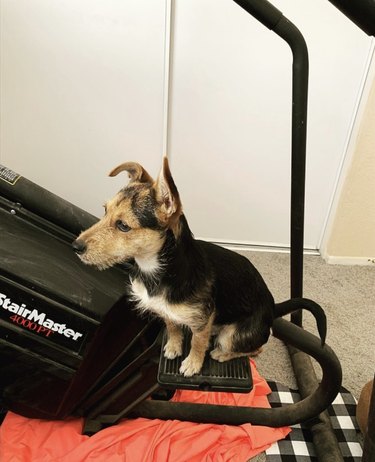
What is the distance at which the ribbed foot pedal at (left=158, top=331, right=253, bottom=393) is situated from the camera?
100 cm

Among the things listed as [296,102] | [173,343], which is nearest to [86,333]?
[173,343]

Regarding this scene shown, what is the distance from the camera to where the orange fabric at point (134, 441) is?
127cm

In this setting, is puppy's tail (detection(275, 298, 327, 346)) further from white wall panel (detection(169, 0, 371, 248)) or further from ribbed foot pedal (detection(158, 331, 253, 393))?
white wall panel (detection(169, 0, 371, 248))

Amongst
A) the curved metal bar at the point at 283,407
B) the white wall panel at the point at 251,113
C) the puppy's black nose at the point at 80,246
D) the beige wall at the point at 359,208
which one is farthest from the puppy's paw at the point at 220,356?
the beige wall at the point at 359,208

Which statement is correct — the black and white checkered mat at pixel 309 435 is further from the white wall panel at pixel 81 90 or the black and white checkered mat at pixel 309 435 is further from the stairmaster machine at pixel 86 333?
the white wall panel at pixel 81 90

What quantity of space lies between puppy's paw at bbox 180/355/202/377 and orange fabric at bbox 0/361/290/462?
1.44 feet

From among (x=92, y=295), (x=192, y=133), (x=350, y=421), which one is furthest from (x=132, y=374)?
(x=192, y=133)

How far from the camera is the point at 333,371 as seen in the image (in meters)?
1.08

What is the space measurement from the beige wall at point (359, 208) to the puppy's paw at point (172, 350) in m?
1.42

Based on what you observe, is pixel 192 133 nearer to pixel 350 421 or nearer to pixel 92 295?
pixel 92 295

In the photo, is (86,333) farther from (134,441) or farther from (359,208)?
(359,208)

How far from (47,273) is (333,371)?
795mm

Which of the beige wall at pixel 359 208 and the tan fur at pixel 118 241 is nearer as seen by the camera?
the tan fur at pixel 118 241

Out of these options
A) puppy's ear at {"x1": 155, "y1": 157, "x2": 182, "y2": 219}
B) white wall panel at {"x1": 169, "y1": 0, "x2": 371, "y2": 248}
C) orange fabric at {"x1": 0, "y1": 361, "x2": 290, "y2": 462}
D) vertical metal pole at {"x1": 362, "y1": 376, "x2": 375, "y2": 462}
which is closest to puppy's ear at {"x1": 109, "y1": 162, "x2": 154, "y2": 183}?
puppy's ear at {"x1": 155, "y1": 157, "x2": 182, "y2": 219}
